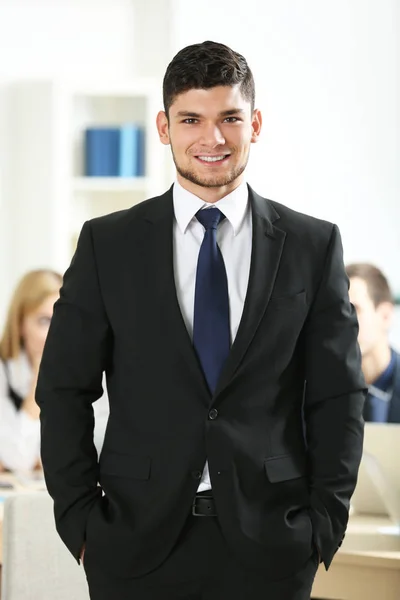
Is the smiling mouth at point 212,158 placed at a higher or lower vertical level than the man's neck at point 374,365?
higher

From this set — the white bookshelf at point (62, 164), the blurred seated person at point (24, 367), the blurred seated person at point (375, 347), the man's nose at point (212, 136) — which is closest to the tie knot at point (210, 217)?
the man's nose at point (212, 136)

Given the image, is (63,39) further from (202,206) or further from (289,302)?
(289,302)

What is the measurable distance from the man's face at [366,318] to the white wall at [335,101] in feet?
3.12

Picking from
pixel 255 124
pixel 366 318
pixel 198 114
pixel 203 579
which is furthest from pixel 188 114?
pixel 366 318

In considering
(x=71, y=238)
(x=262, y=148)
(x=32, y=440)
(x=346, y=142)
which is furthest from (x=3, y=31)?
(x=32, y=440)

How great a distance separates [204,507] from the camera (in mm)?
1639

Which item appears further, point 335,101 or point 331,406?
point 335,101

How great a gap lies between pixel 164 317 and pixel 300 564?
47cm

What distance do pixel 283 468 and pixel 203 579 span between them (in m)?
0.22

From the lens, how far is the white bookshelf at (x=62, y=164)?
5.11m

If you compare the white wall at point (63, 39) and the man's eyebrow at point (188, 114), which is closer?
the man's eyebrow at point (188, 114)

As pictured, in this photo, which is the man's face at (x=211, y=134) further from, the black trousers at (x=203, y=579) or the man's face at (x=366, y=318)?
the man's face at (x=366, y=318)

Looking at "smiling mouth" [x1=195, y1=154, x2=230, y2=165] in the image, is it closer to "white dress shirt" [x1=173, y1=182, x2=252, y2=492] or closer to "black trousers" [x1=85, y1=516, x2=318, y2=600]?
"white dress shirt" [x1=173, y1=182, x2=252, y2=492]

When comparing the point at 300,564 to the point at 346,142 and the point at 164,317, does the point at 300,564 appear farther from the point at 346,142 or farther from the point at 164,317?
the point at 346,142
